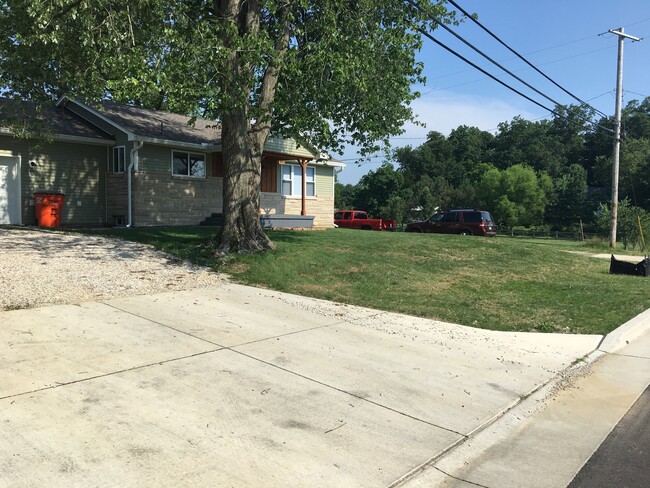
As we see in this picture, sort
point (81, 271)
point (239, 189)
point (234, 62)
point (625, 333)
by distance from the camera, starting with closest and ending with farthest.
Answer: point (625, 333), point (81, 271), point (234, 62), point (239, 189)

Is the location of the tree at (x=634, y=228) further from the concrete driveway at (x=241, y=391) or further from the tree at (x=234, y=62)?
the concrete driveway at (x=241, y=391)

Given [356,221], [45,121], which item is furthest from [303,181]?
[45,121]

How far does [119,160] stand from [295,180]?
7.93 m

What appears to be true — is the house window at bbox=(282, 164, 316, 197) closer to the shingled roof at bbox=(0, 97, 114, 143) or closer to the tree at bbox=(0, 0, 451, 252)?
the shingled roof at bbox=(0, 97, 114, 143)

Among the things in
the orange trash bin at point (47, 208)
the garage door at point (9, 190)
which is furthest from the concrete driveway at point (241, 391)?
the garage door at point (9, 190)

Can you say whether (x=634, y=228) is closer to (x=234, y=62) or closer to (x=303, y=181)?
(x=303, y=181)

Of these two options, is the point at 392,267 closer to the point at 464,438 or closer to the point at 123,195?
the point at 464,438

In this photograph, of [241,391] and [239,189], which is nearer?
[241,391]

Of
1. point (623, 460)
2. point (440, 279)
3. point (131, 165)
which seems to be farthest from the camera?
point (131, 165)

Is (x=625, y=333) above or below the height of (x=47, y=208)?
below

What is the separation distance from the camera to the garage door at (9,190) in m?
16.7

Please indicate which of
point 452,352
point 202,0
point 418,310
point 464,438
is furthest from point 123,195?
point 464,438

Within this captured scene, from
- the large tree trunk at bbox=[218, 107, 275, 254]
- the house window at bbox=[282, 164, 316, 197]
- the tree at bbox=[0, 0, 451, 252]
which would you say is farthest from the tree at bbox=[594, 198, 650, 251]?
the large tree trunk at bbox=[218, 107, 275, 254]

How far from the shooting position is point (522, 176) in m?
59.5
